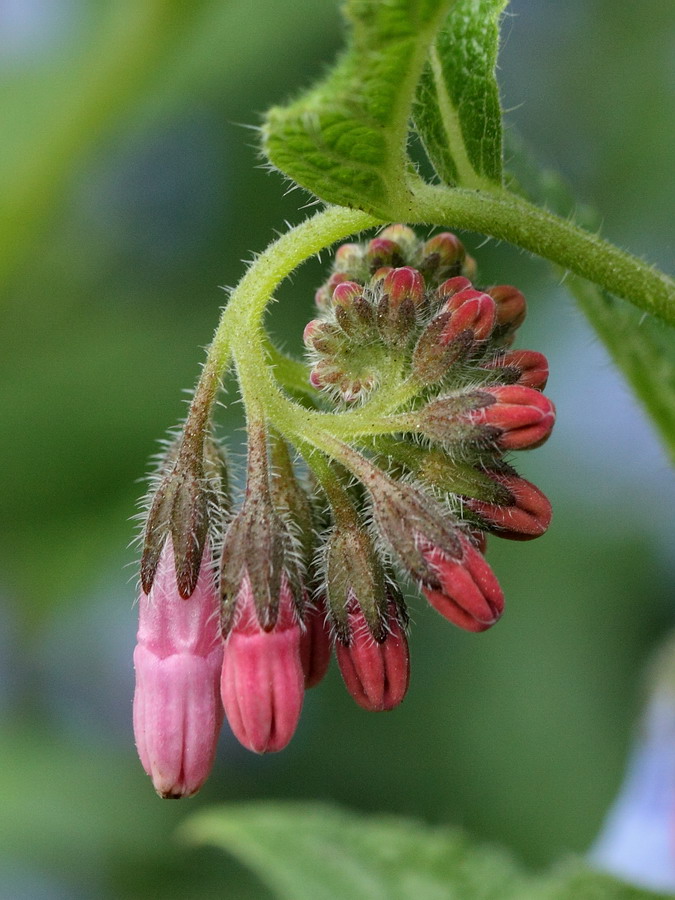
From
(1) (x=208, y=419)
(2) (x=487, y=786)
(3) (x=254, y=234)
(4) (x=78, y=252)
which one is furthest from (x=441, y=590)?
(4) (x=78, y=252)

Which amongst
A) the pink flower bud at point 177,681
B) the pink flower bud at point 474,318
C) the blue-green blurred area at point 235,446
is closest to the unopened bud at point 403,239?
the pink flower bud at point 474,318

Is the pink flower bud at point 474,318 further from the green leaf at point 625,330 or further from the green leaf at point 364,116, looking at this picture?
the green leaf at point 625,330

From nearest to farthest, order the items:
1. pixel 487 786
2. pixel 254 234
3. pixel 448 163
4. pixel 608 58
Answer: pixel 448 163, pixel 487 786, pixel 254 234, pixel 608 58

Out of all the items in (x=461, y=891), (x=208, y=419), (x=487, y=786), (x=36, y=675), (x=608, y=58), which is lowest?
(x=461, y=891)

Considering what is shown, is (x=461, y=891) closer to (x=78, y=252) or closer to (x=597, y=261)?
(x=597, y=261)

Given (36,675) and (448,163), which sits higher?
(36,675)

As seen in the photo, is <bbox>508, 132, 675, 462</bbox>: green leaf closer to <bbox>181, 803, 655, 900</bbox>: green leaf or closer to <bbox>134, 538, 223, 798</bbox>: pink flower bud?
<bbox>134, 538, 223, 798</bbox>: pink flower bud

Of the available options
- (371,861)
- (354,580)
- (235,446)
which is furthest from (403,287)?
(235,446)
